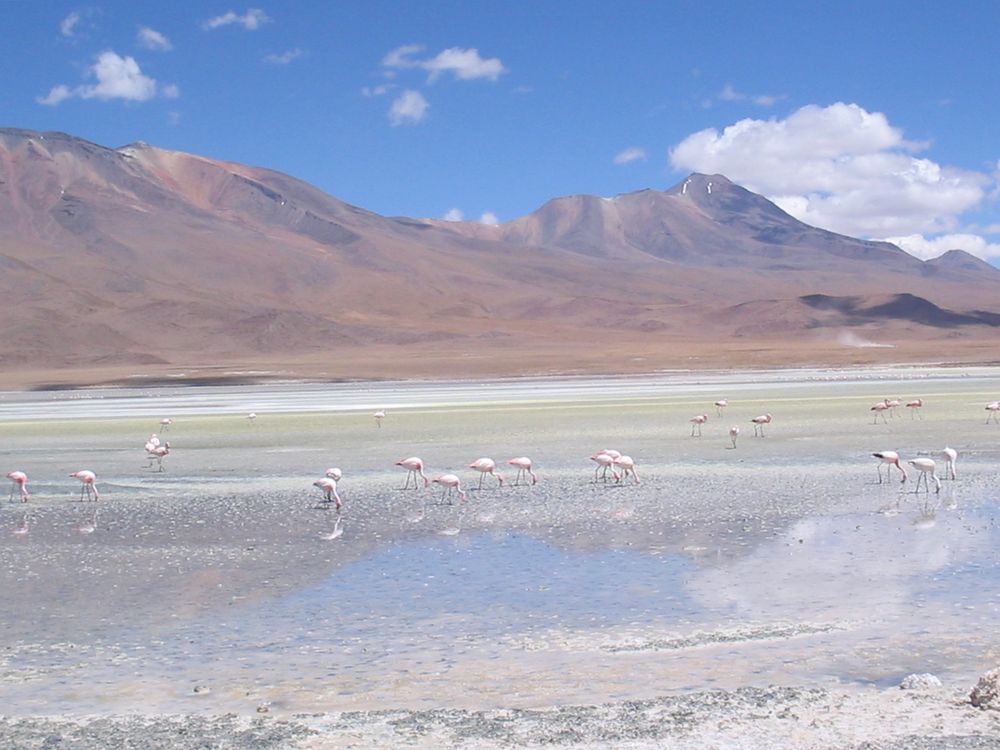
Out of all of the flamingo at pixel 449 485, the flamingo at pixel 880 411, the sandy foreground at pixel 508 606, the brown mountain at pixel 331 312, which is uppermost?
the brown mountain at pixel 331 312

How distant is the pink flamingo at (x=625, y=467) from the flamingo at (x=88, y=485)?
25.0 feet

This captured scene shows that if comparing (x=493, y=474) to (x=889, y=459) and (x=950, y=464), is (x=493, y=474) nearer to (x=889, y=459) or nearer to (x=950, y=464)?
(x=889, y=459)

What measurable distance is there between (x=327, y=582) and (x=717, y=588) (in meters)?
3.63

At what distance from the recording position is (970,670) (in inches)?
313

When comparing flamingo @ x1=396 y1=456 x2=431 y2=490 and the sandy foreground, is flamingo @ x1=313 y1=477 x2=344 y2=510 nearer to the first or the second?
the sandy foreground

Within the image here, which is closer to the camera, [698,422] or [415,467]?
[415,467]

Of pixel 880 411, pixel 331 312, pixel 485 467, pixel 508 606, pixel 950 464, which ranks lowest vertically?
pixel 508 606

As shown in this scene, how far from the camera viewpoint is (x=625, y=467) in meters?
18.0

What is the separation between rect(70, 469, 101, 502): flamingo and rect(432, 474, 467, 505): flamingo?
4925mm

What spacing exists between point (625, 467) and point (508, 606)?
796 centimetres

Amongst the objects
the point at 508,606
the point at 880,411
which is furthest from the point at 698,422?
the point at 508,606

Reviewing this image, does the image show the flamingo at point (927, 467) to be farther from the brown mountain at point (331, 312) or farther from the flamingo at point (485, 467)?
the brown mountain at point (331, 312)

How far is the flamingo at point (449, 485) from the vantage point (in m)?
16.5

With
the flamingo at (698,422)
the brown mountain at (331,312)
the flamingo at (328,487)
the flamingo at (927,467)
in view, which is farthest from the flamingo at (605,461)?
the brown mountain at (331,312)
